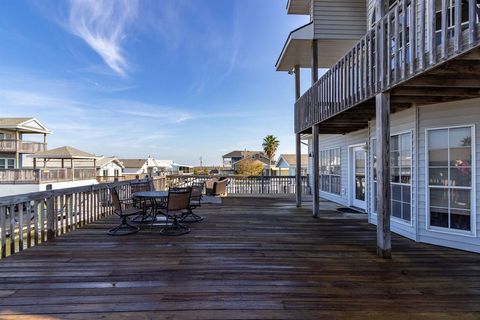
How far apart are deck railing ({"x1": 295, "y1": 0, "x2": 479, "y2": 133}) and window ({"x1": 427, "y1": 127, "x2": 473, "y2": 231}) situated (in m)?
1.46

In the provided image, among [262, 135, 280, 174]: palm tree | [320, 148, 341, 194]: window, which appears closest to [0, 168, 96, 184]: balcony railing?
[320, 148, 341, 194]: window

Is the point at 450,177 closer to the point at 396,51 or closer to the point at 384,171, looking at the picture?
the point at 384,171

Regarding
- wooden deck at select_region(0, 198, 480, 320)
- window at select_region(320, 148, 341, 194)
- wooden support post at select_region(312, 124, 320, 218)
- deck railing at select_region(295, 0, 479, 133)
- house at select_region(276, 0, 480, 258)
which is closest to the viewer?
wooden deck at select_region(0, 198, 480, 320)

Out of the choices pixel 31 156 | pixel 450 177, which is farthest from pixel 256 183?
pixel 31 156

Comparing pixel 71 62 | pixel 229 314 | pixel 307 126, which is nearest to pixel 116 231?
pixel 229 314

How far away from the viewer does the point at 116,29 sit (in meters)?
15.1

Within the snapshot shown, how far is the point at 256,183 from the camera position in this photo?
A: 13.6 meters

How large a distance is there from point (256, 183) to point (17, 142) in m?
21.0

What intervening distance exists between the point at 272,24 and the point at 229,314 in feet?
47.9

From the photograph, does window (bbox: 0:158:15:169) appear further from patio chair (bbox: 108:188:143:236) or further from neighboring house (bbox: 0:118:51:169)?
patio chair (bbox: 108:188:143:236)

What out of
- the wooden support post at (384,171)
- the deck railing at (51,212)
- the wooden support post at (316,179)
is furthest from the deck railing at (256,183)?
the wooden support post at (384,171)

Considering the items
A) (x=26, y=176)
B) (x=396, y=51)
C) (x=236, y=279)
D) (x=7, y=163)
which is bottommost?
(x=236, y=279)

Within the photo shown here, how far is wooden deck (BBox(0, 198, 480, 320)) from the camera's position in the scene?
8.21 feet

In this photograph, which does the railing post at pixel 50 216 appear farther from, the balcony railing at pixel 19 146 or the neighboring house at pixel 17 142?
the balcony railing at pixel 19 146
